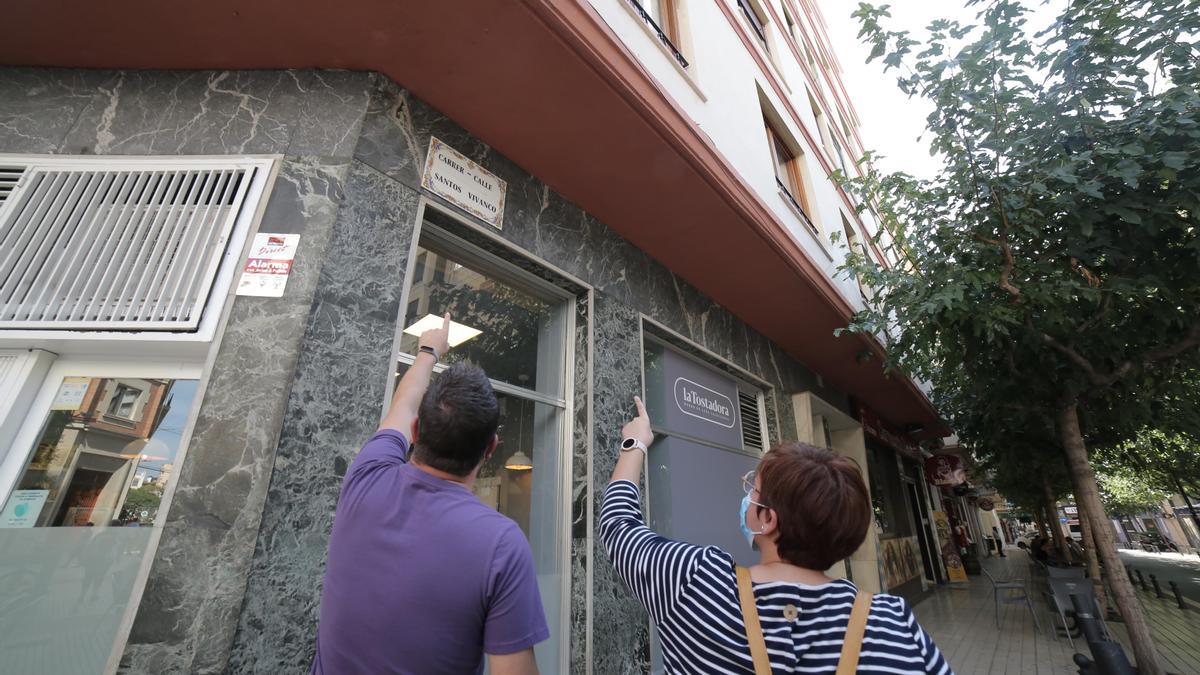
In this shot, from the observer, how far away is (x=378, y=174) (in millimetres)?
2557

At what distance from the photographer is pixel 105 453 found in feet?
6.76

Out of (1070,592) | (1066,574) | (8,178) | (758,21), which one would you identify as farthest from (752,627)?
(758,21)

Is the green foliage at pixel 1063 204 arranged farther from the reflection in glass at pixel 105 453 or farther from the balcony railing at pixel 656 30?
the reflection in glass at pixel 105 453

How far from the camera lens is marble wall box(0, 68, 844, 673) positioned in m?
1.76

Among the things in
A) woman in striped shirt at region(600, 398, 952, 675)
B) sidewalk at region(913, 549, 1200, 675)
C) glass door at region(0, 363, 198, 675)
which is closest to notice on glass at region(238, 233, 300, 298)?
glass door at region(0, 363, 198, 675)

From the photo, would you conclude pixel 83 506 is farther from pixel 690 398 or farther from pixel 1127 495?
pixel 1127 495

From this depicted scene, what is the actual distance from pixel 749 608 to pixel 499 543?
0.60m

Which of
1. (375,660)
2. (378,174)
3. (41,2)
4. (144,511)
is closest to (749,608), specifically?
(375,660)

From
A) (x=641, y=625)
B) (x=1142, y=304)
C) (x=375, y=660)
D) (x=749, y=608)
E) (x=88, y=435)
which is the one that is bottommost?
(x=641, y=625)

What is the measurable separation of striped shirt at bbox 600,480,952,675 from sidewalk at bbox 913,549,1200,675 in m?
6.71

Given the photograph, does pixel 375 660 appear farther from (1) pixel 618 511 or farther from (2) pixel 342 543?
(1) pixel 618 511

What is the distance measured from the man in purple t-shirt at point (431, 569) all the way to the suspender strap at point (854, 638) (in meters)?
0.65

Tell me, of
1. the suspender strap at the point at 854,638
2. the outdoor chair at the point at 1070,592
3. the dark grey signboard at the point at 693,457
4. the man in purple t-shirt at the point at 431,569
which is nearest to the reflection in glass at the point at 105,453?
the man in purple t-shirt at the point at 431,569

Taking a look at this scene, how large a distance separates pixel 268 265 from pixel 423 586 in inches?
70.5
